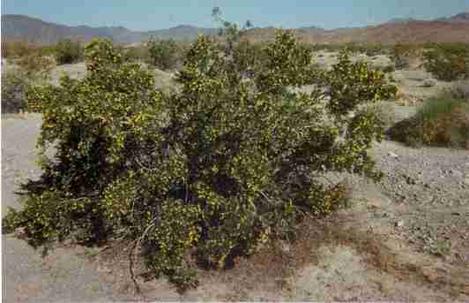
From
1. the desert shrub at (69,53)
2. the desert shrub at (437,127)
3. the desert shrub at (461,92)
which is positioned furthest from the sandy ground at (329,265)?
the desert shrub at (69,53)

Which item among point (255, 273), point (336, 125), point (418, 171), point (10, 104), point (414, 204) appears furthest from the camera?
point (10, 104)

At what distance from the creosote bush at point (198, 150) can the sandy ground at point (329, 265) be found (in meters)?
0.24

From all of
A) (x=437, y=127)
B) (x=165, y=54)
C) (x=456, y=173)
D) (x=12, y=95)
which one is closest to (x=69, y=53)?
(x=165, y=54)

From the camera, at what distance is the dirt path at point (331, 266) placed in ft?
22.1

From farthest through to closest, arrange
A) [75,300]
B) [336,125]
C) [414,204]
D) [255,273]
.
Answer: [414,204] < [336,125] < [255,273] < [75,300]

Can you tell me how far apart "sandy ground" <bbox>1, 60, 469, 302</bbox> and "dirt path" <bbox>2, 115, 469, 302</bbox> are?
0.04 feet

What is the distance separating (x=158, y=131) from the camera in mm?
7270

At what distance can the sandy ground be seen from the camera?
6.72 meters

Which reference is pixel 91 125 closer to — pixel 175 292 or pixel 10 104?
pixel 175 292

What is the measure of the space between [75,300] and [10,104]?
37.9 feet

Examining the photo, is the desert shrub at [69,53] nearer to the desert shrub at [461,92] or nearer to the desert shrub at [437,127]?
the desert shrub at [461,92]

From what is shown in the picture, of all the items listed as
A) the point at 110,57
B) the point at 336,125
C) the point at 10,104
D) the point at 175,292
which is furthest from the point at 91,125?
the point at 10,104

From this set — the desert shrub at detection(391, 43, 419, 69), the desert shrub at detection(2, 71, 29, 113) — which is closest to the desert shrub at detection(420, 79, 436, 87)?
the desert shrub at detection(391, 43, 419, 69)

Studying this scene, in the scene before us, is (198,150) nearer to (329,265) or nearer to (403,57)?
(329,265)
